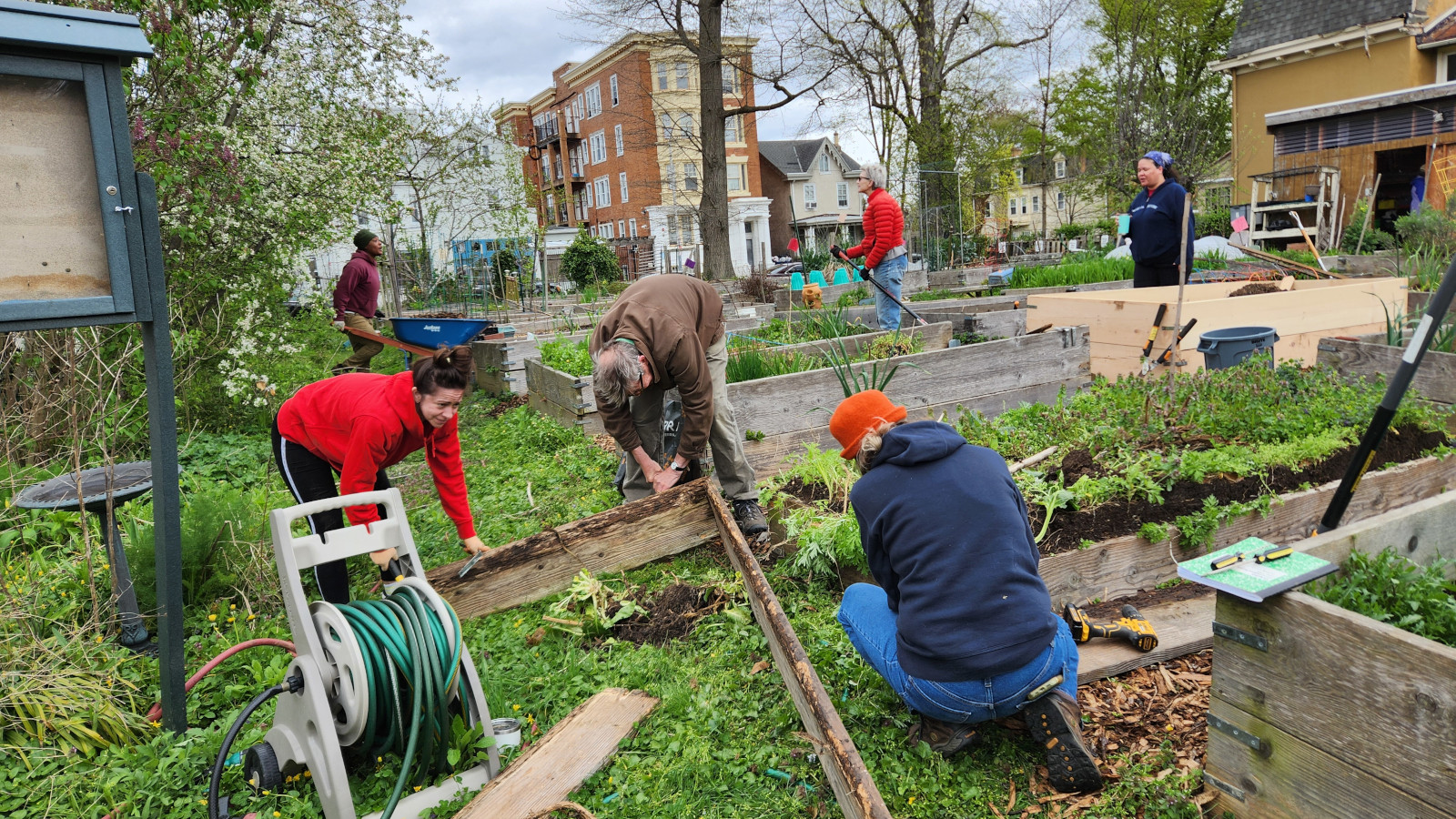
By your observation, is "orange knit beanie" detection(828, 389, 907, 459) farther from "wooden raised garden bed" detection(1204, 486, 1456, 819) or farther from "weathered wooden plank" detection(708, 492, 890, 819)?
"wooden raised garden bed" detection(1204, 486, 1456, 819)

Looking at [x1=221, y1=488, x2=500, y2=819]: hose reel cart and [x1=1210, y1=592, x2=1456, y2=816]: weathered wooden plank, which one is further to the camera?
[x1=221, y1=488, x2=500, y2=819]: hose reel cart

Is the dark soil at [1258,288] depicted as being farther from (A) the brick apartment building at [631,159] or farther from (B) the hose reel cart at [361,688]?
(A) the brick apartment building at [631,159]

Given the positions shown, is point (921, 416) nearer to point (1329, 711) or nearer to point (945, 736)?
point (945, 736)

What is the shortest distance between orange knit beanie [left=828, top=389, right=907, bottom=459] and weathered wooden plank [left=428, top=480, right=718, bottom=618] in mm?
1787

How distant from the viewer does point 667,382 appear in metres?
4.46

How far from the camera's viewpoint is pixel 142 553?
3.91m

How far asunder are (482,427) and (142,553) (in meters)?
4.26

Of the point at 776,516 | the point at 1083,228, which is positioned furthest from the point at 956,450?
the point at 1083,228

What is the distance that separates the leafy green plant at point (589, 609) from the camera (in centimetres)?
369

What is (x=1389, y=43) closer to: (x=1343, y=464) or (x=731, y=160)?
(x=1343, y=464)

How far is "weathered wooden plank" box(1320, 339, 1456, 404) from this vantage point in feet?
16.0

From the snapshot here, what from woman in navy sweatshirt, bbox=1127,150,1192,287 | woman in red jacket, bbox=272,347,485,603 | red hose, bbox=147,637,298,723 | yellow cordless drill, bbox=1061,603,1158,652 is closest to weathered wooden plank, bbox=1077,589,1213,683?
yellow cordless drill, bbox=1061,603,1158,652

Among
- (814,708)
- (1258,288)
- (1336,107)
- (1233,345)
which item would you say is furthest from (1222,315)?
(1336,107)

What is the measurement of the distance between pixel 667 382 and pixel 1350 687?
3210 millimetres
